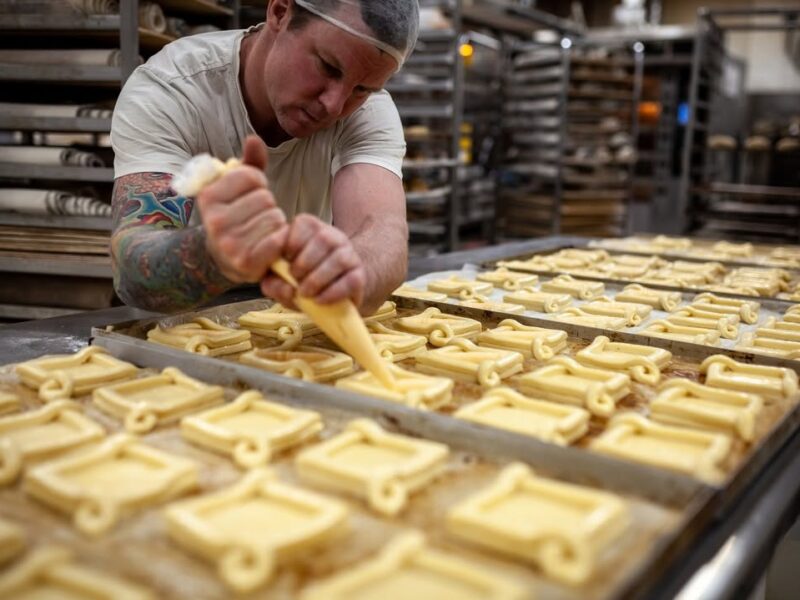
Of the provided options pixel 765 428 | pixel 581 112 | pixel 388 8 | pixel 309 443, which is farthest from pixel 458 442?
pixel 581 112

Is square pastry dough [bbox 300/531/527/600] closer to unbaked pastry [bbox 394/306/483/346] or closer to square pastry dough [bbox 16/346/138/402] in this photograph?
square pastry dough [bbox 16/346/138/402]

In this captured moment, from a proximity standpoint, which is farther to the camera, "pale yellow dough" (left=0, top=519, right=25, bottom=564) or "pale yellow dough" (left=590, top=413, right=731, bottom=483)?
"pale yellow dough" (left=590, top=413, right=731, bottom=483)

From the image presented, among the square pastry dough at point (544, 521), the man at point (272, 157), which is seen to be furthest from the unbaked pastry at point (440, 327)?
the square pastry dough at point (544, 521)

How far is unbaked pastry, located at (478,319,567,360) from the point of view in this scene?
1.97 metres

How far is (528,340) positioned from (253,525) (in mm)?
1127

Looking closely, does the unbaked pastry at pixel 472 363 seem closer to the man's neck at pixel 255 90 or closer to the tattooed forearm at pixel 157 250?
the tattooed forearm at pixel 157 250

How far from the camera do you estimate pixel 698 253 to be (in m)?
3.93

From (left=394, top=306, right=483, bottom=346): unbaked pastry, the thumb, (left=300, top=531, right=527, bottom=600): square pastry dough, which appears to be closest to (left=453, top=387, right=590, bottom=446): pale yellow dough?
(left=300, top=531, right=527, bottom=600): square pastry dough

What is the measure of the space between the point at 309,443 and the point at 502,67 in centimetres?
833

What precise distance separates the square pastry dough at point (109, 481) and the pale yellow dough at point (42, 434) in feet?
0.09

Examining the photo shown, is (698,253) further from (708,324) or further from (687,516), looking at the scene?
(687,516)

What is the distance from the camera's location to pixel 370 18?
1.84 meters

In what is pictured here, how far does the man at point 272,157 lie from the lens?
1.48 m

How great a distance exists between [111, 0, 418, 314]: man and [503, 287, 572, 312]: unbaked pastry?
23.6 inches
